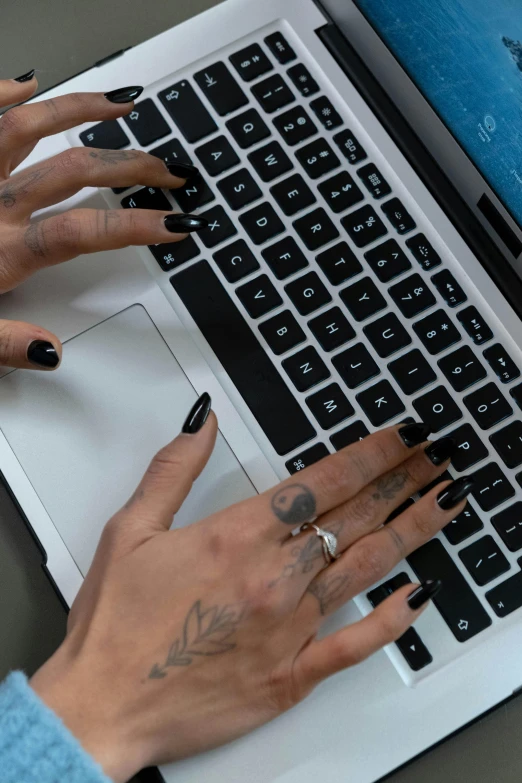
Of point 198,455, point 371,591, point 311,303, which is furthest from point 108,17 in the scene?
point 371,591

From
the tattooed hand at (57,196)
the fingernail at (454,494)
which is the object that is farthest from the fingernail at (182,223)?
the fingernail at (454,494)

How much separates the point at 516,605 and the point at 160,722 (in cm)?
30

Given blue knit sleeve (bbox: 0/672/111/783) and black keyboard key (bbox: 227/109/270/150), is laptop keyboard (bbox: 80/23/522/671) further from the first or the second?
blue knit sleeve (bbox: 0/672/111/783)

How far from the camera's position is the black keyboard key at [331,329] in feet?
2.21

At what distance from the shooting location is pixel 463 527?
625 millimetres

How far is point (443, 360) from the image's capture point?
664 mm

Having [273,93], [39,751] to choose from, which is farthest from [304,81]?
[39,751]

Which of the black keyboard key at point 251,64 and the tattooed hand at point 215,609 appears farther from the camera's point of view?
the black keyboard key at point 251,64

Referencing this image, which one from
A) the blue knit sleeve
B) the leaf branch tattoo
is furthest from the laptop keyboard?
the blue knit sleeve

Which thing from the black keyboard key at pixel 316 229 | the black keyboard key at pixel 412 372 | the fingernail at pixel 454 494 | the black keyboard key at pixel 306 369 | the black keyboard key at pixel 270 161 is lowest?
the fingernail at pixel 454 494

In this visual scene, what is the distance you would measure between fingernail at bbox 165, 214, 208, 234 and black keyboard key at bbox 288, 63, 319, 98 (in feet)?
0.59

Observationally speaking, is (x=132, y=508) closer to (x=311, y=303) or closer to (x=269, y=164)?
(x=311, y=303)

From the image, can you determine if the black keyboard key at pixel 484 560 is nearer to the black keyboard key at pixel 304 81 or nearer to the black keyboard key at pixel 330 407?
the black keyboard key at pixel 330 407

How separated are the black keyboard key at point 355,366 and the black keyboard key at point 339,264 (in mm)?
69
